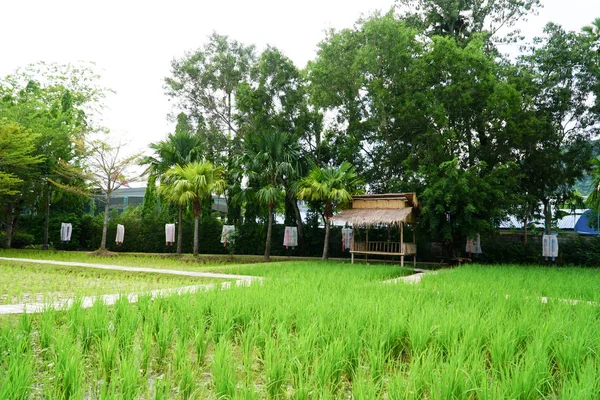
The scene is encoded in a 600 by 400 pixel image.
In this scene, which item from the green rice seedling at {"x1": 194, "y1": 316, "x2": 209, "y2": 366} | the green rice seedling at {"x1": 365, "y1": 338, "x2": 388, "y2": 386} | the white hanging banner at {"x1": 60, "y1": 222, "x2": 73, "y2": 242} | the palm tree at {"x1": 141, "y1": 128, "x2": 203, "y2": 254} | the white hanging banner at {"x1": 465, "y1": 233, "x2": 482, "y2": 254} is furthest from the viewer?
the white hanging banner at {"x1": 60, "y1": 222, "x2": 73, "y2": 242}

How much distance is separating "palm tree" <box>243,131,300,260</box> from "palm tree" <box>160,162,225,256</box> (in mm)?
1513

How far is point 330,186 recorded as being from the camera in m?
15.9

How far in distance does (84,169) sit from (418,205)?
1619 cm

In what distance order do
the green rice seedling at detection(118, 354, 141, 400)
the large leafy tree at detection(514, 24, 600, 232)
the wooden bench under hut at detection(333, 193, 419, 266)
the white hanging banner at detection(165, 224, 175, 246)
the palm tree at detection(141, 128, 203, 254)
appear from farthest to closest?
1. the white hanging banner at detection(165, 224, 175, 246)
2. the palm tree at detection(141, 128, 203, 254)
3. the large leafy tree at detection(514, 24, 600, 232)
4. the wooden bench under hut at detection(333, 193, 419, 266)
5. the green rice seedling at detection(118, 354, 141, 400)

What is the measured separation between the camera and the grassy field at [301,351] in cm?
266

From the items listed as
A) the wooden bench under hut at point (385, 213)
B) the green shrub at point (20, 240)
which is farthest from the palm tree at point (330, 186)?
the green shrub at point (20, 240)

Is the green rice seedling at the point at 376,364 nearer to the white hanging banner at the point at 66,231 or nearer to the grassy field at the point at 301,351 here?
the grassy field at the point at 301,351

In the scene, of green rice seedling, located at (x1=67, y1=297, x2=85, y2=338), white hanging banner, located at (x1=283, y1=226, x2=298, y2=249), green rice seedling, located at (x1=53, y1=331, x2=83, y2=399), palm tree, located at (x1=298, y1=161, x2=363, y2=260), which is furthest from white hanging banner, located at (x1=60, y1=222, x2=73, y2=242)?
green rice seedling, located at (x1=53, y1=331, x2=83, y2=399)

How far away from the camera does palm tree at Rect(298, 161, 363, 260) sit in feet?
51.3

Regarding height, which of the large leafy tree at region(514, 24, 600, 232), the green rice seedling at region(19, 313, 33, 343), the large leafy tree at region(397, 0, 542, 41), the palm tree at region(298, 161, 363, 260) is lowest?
the green rice seedling at region(19, 313, 33, 343)

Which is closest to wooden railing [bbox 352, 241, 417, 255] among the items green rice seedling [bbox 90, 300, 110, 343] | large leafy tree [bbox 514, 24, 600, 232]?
large leafy tree [bbox 514, 24, 600, 232]

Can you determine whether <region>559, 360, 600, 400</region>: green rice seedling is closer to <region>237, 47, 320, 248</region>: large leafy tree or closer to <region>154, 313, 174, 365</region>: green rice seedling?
<region>154, 313, 174, 365</region>: green rice seedling

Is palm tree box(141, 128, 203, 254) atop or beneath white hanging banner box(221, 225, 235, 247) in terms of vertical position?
atop

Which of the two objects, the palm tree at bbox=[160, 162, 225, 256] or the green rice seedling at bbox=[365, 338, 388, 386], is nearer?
the green rice seedling at bbox=[365, 338, 388, 386]
